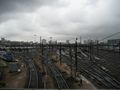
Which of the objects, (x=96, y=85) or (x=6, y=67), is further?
(x=6, y=67)

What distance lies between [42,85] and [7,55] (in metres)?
27.5

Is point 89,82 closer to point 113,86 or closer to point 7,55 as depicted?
point 113,86

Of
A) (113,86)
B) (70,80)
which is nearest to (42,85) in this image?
(70,80)

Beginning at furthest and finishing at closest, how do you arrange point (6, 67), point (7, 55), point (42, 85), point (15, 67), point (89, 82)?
1. point (7, 55)
2. point (6, 67)
3. point (15, 67)
4. point (89, 82)
5. point (42, 85)

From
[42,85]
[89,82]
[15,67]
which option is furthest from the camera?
[15,67]

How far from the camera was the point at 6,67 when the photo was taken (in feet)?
123

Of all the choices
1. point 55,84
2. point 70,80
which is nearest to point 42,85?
point 55,84

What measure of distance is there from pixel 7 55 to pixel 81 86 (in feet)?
98.6

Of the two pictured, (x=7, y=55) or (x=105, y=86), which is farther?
(x=7, y=55)

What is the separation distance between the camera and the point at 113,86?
22.8m

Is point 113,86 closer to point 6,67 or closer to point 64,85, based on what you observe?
point 64,85

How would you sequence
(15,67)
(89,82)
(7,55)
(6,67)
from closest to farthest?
1. (89,82)
2. (15,67)
3. (6,67)
4. (7,55)

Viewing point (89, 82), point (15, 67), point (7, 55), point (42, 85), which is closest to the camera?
point (42, 85)

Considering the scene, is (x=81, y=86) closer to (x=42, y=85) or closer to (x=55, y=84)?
(x=55, y=84)
